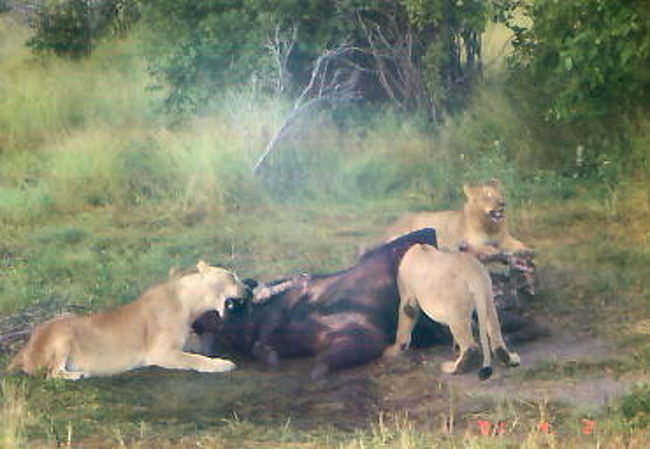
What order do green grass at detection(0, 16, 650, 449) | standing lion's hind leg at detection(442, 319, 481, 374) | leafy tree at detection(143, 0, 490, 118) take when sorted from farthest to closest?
leafy tree at detection(143, 0, 490, 118) → standing lion's hind leg at detection(442, 319, 481, 374) → green grass at detection(0, 16, 650, 449)

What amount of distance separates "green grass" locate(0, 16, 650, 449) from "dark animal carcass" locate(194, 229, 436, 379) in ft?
1.16

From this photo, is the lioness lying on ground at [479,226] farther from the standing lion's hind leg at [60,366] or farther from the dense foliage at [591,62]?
the standing lion's hind leg at [60,366]

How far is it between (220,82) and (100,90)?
70.5 inches

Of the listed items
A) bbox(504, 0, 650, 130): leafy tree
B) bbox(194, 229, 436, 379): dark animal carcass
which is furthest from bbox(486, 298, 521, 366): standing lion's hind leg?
bbox(504, 0, 650, 130): leafy tree

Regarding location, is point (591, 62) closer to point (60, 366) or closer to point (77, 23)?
point (60, 366)

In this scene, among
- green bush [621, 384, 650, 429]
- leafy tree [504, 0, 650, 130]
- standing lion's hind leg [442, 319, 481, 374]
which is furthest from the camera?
leafy tree [504, 0, 650, 130]

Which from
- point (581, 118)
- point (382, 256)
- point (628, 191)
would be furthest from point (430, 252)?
point (581, 118)

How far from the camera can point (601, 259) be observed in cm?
1072

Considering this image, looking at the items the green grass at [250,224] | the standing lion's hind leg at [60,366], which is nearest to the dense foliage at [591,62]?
the green grass at [250,224]

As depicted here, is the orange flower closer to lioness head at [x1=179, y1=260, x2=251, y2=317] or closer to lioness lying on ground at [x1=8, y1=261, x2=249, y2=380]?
lioness lying on ground at [x1=8, y1=261, x2=249, y2=380]

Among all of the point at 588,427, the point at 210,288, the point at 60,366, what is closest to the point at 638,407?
the point at 588,427

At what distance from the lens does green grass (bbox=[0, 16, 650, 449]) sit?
24.0ft

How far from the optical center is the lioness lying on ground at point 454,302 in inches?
326

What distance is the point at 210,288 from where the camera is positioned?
872 centimetres
